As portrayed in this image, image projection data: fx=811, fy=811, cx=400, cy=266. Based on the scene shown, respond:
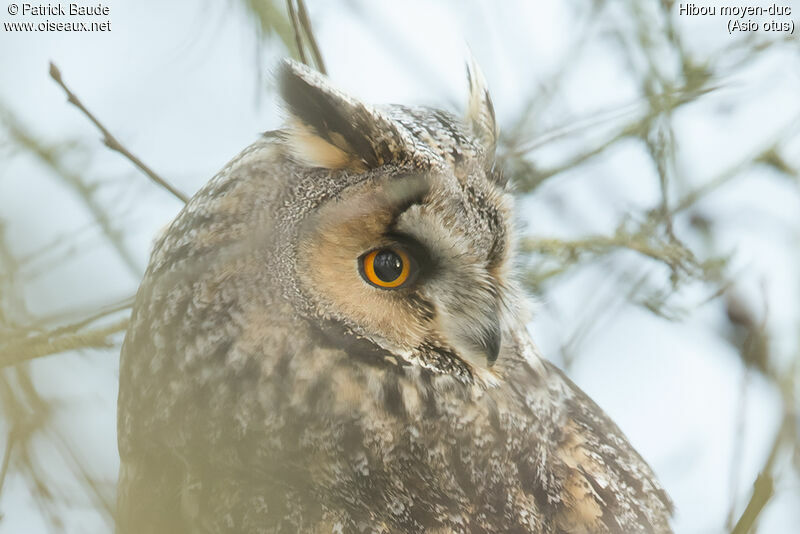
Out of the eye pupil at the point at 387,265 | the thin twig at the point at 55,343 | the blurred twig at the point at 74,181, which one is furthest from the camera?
the eye pupil at the point at 387,265

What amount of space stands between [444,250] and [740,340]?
118 centimetres

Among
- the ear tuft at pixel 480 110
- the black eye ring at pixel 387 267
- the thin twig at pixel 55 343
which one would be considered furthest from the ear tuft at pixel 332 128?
the thin twig at pixel 55 343

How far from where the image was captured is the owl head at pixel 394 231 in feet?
6.18

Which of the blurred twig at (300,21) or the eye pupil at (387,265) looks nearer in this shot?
the eye pupil at (387,265)

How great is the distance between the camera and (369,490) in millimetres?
1925

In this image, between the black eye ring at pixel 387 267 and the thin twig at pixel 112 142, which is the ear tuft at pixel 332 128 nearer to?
the black eye ring at pixel 387 267

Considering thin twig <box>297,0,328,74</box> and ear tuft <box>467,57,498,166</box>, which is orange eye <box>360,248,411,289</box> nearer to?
ear tuft <box>467,57,498,166</box>

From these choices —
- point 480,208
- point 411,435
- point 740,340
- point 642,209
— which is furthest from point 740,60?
point 411,435

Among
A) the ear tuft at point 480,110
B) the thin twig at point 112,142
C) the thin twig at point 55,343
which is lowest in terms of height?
the thin twig at point 55,343

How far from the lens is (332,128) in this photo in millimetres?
2020

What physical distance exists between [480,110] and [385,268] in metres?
0.81

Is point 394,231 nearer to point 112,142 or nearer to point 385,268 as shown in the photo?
point 385,268

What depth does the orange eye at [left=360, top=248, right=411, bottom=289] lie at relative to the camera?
6.28 ft

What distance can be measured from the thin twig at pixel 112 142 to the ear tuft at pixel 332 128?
477 mm
